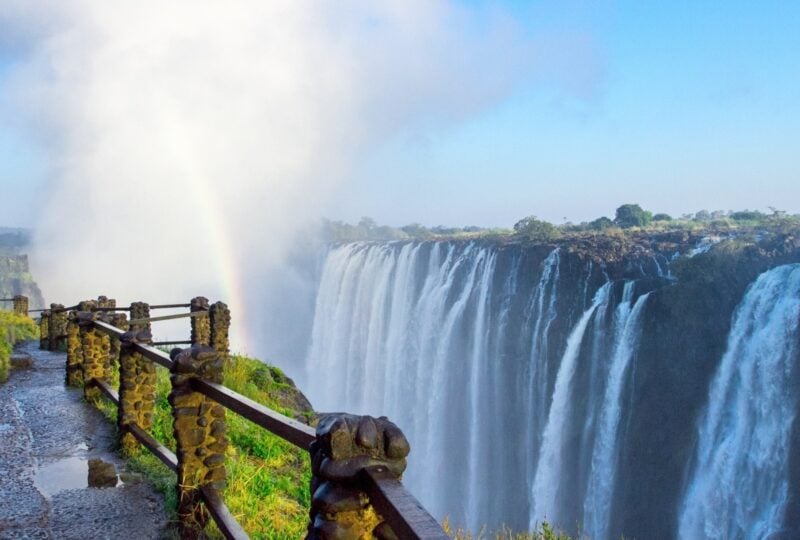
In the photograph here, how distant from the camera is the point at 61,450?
19.5ft

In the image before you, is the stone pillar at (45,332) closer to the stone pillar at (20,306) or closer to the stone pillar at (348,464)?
the stone pillar at (20,306)

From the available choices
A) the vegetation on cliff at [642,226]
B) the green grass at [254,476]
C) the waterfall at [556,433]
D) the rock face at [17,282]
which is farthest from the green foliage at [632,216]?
the rock face at [17,282]

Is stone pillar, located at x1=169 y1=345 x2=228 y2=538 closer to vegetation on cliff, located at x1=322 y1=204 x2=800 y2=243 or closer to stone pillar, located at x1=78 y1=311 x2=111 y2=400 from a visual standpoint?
stone pillar, located at x1=78 y1=311 x2=111 y2=400

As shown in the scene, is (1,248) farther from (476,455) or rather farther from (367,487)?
(367,487)

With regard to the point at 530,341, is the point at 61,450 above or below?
above

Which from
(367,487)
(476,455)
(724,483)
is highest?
(367,487)

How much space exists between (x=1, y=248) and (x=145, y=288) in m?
38.0


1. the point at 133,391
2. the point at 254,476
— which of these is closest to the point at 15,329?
the point at 133,391

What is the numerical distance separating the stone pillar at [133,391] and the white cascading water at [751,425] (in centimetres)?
1398

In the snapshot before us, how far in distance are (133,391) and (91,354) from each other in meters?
2.38

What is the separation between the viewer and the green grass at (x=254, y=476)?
184 inches

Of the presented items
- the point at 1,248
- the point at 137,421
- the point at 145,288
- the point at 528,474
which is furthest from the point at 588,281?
the point at 1,248

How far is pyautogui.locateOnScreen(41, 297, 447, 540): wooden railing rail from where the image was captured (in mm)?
2018

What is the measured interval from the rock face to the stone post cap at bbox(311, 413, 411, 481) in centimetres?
6948
